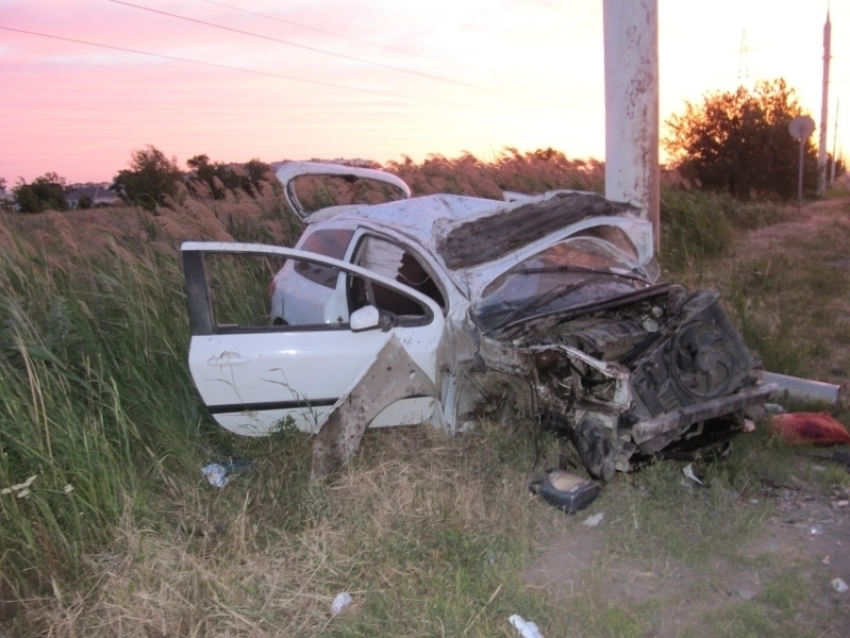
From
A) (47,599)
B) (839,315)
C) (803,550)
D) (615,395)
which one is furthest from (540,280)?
(839,315)

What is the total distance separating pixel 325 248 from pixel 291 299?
48cm

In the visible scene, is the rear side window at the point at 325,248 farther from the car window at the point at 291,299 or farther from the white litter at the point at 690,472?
the white litter at the point at 690,472

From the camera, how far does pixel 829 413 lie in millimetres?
5762

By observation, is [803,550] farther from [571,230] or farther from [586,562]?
[571,230]

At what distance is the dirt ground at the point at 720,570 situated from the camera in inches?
131

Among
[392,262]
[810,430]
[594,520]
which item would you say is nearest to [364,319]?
[392,262]

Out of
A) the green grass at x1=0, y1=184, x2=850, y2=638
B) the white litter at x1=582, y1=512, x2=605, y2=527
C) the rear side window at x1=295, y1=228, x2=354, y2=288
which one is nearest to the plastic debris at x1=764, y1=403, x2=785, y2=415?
the green grass at x1=0, y1=184, x2=850, y2=638

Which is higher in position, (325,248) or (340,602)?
(325,248)

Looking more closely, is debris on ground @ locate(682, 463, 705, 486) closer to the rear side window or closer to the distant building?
the rear side window

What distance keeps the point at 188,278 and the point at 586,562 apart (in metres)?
2.80

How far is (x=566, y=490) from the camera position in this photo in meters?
4.18

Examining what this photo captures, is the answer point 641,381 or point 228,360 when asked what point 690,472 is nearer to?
point 641,381

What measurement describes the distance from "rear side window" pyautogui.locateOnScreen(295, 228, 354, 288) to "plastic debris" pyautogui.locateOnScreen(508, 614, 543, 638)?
2801 millimetres

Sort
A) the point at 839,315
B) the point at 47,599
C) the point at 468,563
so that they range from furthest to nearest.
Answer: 1. the point at 839,315
2. the point at 468,563
3. the point at 47,599
